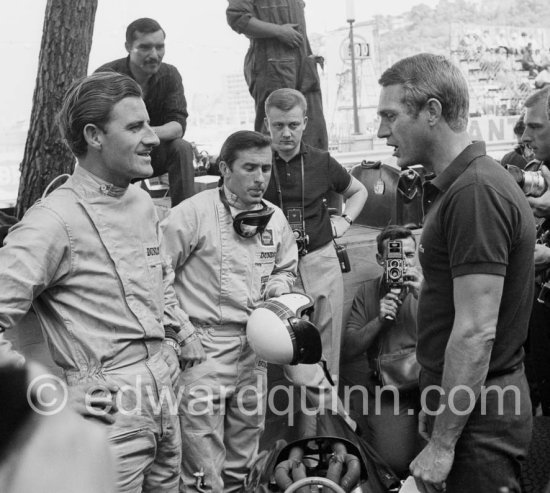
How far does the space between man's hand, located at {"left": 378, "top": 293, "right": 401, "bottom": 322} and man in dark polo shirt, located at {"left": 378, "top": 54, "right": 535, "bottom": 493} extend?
2.05 metres

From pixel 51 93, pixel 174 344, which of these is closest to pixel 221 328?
pixel 174 344

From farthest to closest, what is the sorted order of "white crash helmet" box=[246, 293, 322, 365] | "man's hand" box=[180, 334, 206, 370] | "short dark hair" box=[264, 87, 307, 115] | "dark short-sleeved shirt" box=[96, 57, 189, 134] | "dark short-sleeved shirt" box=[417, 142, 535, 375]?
"dark short-sleeved shirt" box=[96, 57, 189, 134]
"short dark hair" box=[264, 87, 307, 115]
"white crash helmet" box=[246, 293, 322, 365]
"man's hand" box=[180, 334, 206, 370]
"dark short-sleeved shirt" box=[417, 142, 535, 375]

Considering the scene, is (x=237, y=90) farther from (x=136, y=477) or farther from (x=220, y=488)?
(x=136, y=477)

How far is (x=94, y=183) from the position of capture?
2.65 m

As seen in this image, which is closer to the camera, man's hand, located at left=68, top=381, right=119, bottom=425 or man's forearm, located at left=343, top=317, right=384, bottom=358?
man's hand, located at left=68, top=381, right=119, bottom=425

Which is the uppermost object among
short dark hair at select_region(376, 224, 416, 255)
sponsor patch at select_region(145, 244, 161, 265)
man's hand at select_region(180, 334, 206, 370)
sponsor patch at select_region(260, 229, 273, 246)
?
sponsor patch at select_region(145, 244, 161, 265)

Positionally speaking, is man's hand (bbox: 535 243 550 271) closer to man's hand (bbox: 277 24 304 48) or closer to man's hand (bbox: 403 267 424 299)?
man's hand (bbox: 403 267 424 299)

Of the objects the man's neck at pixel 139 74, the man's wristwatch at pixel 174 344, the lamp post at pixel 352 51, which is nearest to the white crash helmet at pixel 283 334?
the man's wristwatch at pixel 174 344

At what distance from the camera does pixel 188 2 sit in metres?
10.9

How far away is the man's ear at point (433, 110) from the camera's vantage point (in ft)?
7.74

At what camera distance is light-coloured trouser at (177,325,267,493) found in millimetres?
3607

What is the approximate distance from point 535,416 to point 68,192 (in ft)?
12.0

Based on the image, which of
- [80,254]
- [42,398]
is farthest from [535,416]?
[42,398]

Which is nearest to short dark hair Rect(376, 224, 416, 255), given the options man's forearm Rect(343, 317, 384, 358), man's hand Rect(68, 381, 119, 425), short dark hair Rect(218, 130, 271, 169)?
man's forearm Rect(343, 317, 384, 358)
